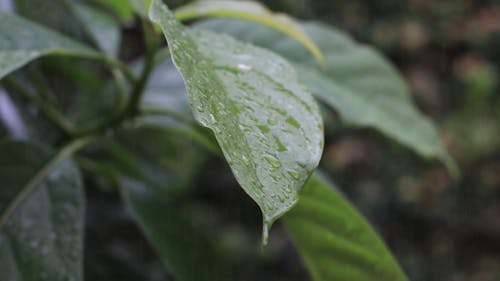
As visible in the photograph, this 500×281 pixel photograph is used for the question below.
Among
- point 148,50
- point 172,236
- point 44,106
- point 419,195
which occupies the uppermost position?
point 148,50

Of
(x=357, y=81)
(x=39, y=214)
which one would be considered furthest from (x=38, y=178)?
(x=357, y=81)

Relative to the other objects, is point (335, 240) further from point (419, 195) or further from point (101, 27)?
point (419, 195)

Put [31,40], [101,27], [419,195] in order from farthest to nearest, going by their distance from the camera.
Answer: [419,195], [101,27], [31,40]

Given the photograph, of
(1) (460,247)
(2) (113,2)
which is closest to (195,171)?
(1) (460,247)

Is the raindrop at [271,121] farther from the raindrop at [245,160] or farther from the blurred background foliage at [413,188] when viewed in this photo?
the blurred background foliage at [413,188]

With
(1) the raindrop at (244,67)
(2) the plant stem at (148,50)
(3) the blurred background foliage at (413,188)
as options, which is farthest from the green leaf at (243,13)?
(3) the blurred background foliage at (413,188)

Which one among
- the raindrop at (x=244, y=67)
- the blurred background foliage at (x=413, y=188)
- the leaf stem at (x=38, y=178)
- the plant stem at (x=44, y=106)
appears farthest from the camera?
the blurred background foliage at (x=413, y=188)

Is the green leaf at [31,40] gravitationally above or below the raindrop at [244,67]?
below
